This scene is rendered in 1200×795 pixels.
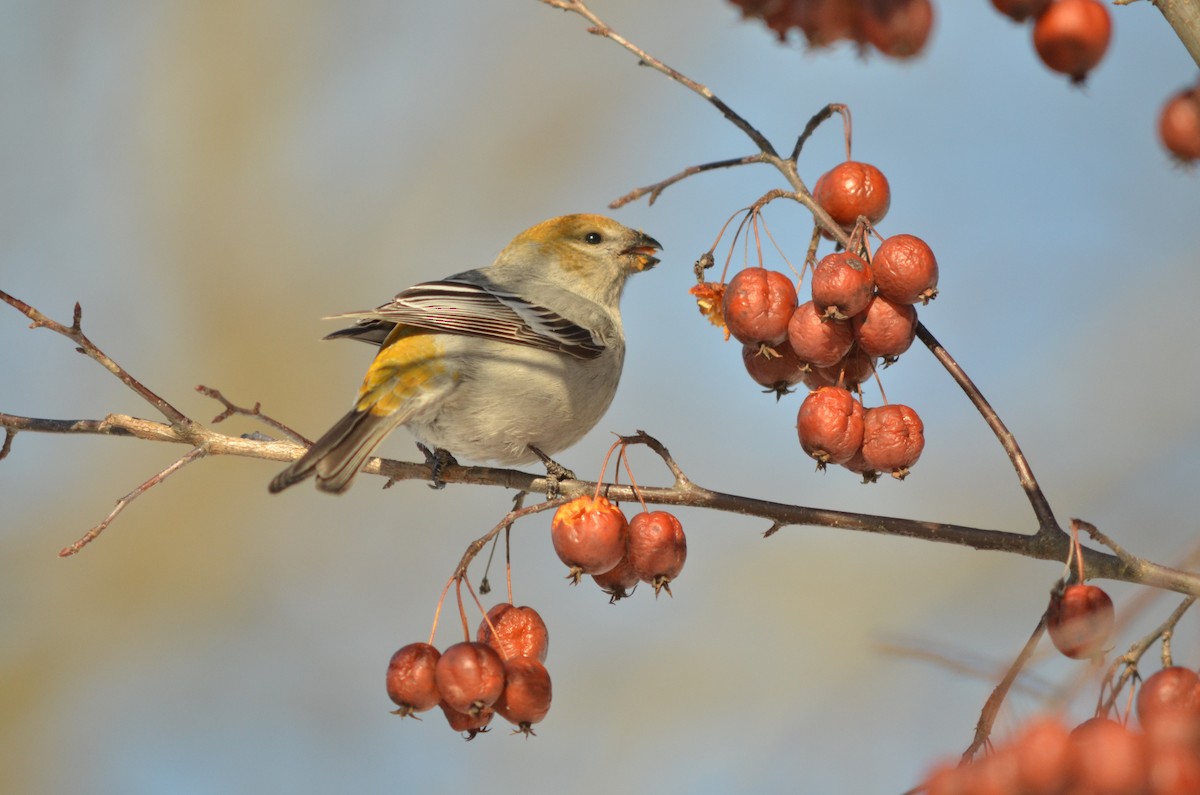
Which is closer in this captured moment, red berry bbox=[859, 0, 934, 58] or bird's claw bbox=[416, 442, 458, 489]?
red berry bbox=[859, 0, 934, 58]

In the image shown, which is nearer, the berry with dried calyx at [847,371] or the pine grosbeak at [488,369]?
the berry with dried calyx at [847,371]

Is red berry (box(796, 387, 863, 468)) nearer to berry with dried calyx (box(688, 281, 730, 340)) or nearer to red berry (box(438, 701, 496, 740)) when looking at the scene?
berry with dried calyx (box(688, 281, 730, 340))

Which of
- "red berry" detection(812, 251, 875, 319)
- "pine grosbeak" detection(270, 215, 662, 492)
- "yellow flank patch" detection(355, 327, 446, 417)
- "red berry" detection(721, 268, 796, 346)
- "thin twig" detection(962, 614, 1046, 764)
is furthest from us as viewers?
"pine grosbeak" detection(270, 215, 662, 492)

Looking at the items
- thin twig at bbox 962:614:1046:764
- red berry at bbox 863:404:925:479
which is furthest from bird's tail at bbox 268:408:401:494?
thin twig at bbox 962:614:1046:764

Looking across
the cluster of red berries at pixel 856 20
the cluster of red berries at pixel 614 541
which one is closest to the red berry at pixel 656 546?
the cluster of red berries at pixel 614 541

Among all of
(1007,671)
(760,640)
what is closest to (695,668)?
(760,640)

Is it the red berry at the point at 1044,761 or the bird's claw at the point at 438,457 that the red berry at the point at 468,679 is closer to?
the red berry at the point at 1044,761

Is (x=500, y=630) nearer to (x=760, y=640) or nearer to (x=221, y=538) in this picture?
(x=760, y=640)
